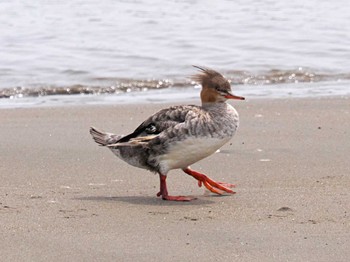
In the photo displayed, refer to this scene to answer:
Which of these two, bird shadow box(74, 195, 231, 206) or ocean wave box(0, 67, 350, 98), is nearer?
bird shadow box(74, 195, 231, 206)

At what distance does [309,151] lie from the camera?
Result: 754 cm

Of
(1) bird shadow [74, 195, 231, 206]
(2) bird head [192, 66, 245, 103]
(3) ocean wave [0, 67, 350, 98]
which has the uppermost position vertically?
(2) bird head [192, 66, 245, 103]

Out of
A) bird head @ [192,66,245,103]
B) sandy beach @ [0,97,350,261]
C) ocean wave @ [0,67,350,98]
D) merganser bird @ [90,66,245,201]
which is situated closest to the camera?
sandy beach @ [0,97,350,261]

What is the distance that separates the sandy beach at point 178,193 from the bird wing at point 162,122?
Result: 41cm

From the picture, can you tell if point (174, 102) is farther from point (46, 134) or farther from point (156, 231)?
point (156, 231)

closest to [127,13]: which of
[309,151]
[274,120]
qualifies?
[274,120]

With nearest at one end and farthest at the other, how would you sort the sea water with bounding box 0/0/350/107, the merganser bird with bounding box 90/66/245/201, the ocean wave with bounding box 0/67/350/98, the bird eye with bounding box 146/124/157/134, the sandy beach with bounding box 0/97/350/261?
the sandy beach with bounding box 0/97/350/261 → the merganser bird with bounding box 90/66/245/201 → the bird eye with bounding box 146/124/157/134 → the ocean wave with bounding box 0/67/350/98 → the sea water with bounding box 0/0/350/107

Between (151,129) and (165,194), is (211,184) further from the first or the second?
(151,129)

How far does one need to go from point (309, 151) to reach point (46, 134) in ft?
7.90

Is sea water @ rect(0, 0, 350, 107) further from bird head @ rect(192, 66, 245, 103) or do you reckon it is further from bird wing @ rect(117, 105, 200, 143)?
bird wing @ rect(117, 105, 200, 143)

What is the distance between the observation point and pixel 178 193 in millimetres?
6520

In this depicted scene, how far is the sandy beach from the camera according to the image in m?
4.98

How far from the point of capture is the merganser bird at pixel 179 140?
20.2ft

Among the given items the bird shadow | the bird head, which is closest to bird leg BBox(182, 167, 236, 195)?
the bird shadow
